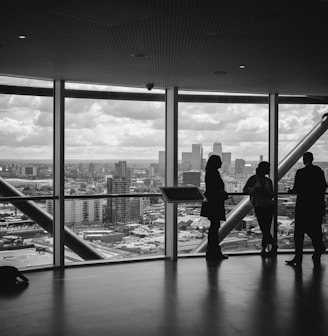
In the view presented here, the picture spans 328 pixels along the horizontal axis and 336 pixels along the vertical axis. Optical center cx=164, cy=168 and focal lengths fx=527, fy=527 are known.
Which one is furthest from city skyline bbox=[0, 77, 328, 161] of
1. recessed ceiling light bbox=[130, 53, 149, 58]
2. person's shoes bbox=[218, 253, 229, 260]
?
recessed ceiling light bbox=[130, 53, 149, 58]

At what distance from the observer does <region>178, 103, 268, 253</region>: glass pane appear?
9.89m

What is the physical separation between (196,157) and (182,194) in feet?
3.61

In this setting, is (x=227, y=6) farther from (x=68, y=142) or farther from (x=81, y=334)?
(x=68, y=142)

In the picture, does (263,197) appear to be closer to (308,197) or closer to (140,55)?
(308,197)

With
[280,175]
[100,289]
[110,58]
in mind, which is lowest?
[100,289]

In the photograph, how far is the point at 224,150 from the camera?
10305 millimetres

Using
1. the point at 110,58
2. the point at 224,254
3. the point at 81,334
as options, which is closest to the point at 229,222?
the point at 224,254

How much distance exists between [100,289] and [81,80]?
3520mm

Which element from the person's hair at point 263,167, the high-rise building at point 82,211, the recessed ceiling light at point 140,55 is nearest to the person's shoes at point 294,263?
the person's hair at point 263,167

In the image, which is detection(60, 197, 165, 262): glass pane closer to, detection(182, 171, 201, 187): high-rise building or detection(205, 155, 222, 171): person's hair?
detection(182, 171, 201, 187): high-rise building

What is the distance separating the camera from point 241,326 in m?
5.38

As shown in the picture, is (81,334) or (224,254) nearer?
(81,334)

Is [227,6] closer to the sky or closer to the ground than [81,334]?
closer to the sky

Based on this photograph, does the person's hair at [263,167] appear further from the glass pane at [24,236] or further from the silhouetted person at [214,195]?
the glass pane at [24,236]
